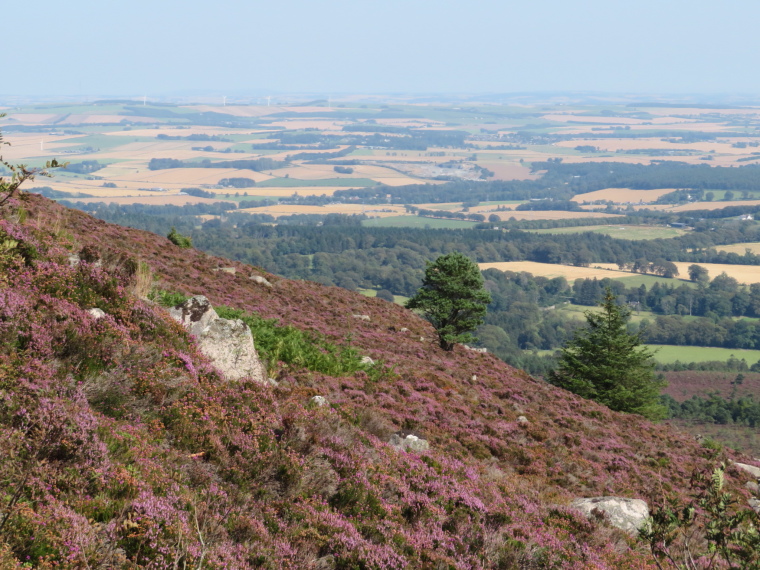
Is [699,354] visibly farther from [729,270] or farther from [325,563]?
[325,563]

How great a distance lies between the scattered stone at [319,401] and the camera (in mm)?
11170

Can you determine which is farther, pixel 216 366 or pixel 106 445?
pixel 216 366

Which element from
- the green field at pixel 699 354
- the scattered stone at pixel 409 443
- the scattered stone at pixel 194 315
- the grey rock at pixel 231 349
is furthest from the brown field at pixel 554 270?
the grey rock at pixel 231 349

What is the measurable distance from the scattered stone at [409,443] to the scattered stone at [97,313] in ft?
18.3

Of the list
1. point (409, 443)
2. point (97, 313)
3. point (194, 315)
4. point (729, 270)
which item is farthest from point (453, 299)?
point (729, 270)

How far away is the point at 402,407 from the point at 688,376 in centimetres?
9329

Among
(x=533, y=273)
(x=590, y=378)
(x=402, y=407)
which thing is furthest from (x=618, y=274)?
(x=402, y=407)

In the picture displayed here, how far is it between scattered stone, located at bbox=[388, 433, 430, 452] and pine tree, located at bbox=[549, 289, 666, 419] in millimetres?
25129

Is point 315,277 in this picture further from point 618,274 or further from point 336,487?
point 336,487

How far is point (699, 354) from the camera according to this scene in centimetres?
12012

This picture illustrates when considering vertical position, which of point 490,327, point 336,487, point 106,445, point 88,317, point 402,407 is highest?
point 88,317

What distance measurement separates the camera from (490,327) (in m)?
133

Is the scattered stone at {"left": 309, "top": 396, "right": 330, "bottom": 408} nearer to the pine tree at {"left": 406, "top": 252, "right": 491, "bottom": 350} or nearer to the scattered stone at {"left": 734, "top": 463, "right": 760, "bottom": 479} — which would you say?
the pine tree at {"left": 406, "top": 252, "right": 491, "bottom": 350}

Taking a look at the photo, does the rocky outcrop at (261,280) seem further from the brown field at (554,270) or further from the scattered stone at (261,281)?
the brown field at (554,270)
